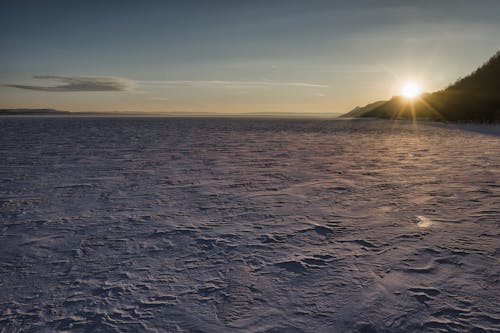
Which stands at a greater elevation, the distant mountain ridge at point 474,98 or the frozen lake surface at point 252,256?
the distant mountain ridge at point 474,98

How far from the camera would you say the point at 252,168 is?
9.78 metres

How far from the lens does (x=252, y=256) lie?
12.1ft

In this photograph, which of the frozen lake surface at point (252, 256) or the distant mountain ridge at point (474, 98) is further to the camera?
the distant mountain ridge at point (474, 98)

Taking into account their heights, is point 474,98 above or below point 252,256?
above

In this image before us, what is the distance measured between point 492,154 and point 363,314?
12.5 meters

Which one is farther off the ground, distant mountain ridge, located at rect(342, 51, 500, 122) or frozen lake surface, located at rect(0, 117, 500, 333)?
distant mountain ridge, located at rect(342, 51, 500, 122)

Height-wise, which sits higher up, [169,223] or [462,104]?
[462,104]

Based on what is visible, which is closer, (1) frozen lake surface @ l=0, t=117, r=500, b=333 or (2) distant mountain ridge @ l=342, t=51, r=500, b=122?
(1) frozen lake surface @ l=0, t=117, r=500, b=333

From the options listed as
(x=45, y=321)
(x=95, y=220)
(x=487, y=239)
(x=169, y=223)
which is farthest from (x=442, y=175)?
(x=45, y=321)

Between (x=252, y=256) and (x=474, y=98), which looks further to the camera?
(x=474, y=98)

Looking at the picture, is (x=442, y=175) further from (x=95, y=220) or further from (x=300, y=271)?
(x=95, y=220)

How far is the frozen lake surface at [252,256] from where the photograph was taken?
2.60 m

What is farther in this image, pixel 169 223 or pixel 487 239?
pixel 169 223

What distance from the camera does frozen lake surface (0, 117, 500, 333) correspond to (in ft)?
8.53
